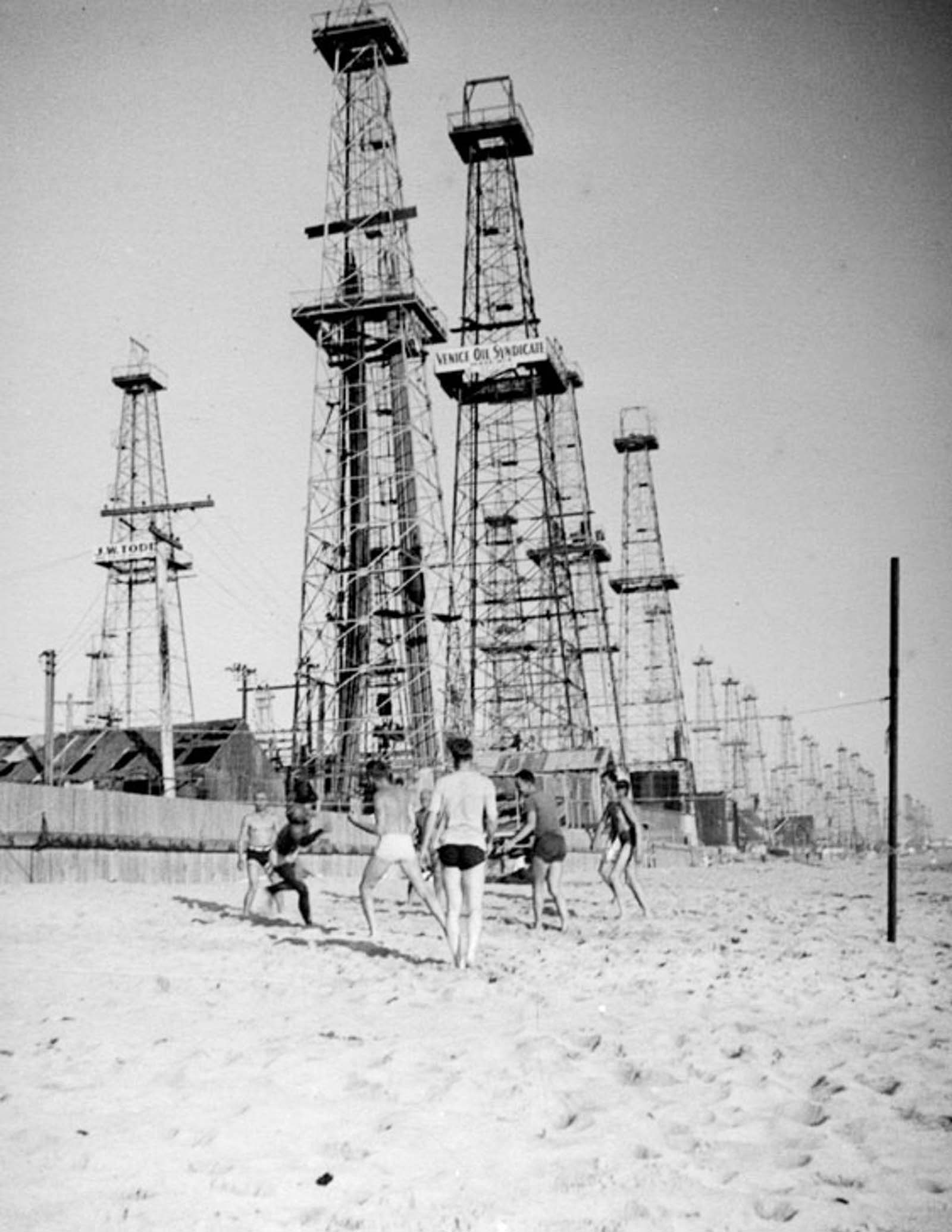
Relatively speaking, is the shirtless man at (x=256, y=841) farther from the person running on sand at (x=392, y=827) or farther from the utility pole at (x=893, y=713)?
the utility pole at (x=893, y=713)

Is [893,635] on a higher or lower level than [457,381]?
lower

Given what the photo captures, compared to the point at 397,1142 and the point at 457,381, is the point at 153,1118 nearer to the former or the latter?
the point at 397,1142

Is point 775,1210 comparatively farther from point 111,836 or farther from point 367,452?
point 367,452

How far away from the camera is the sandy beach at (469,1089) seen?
457 centimetres

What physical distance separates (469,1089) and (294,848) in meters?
7.84

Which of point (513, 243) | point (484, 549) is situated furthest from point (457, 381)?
point (484, 549)

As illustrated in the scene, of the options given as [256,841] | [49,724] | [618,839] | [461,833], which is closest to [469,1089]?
[461,833]

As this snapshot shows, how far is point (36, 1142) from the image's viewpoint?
5.11m

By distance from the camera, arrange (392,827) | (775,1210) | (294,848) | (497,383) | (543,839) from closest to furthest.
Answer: (775,1210)
(392,827)
(543,839)
(294,848)
(497,383)

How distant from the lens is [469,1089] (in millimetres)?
6035

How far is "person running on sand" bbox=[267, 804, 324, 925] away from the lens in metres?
13.5

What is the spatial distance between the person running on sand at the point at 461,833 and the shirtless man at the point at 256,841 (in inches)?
180

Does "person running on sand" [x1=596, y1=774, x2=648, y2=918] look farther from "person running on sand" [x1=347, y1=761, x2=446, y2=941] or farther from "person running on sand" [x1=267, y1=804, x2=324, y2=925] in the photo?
"person running on sand" [x1=347, y1=761, x2=446, y2=941]

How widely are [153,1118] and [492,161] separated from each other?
157 feet
